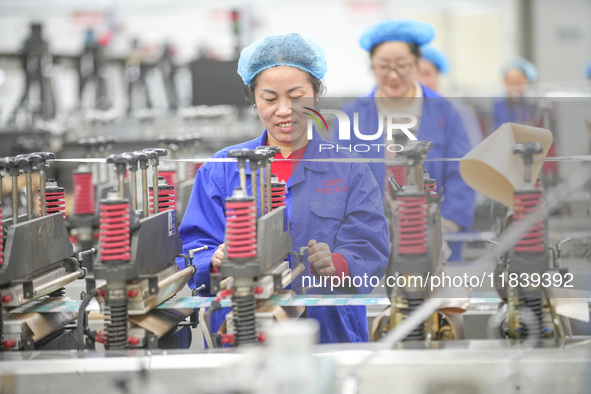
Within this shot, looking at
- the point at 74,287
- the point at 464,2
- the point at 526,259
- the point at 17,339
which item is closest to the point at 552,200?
the point at 526,259

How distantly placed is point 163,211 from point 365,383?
74 centimetres

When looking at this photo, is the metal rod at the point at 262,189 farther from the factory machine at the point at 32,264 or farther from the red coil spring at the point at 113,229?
the factory machine at the point at 32,264

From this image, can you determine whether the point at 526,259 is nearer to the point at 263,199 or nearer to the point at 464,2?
the point at 263,199

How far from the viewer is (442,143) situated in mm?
3248

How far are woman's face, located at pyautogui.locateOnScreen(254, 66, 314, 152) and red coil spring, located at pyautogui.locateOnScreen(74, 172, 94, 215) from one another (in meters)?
0.49

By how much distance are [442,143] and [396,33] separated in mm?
813

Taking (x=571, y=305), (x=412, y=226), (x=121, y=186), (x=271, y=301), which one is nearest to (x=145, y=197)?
(x=121, y=186)

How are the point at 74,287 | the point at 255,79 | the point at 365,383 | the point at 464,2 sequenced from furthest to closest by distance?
the point at 464,2, the point at 74,287, the point at 255,79, the point at 365,383

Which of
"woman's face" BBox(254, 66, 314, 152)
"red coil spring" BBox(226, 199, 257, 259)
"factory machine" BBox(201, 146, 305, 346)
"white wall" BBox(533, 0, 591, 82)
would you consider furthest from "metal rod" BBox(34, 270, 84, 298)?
"white wall" BBox(533, 0, 591, 82)

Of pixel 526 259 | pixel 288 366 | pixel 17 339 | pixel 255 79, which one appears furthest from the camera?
pixel 255 79

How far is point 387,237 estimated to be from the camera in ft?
6.10

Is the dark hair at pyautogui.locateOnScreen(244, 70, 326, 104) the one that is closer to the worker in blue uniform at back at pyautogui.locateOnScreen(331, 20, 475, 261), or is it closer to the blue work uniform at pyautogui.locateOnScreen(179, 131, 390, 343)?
the worker in blue uniform at back at pyautogui.locateOnScreen(331, 20, 475, 261)

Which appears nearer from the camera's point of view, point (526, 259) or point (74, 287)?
point (526, 259)

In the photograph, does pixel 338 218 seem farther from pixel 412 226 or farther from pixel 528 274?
pixel 528 274
